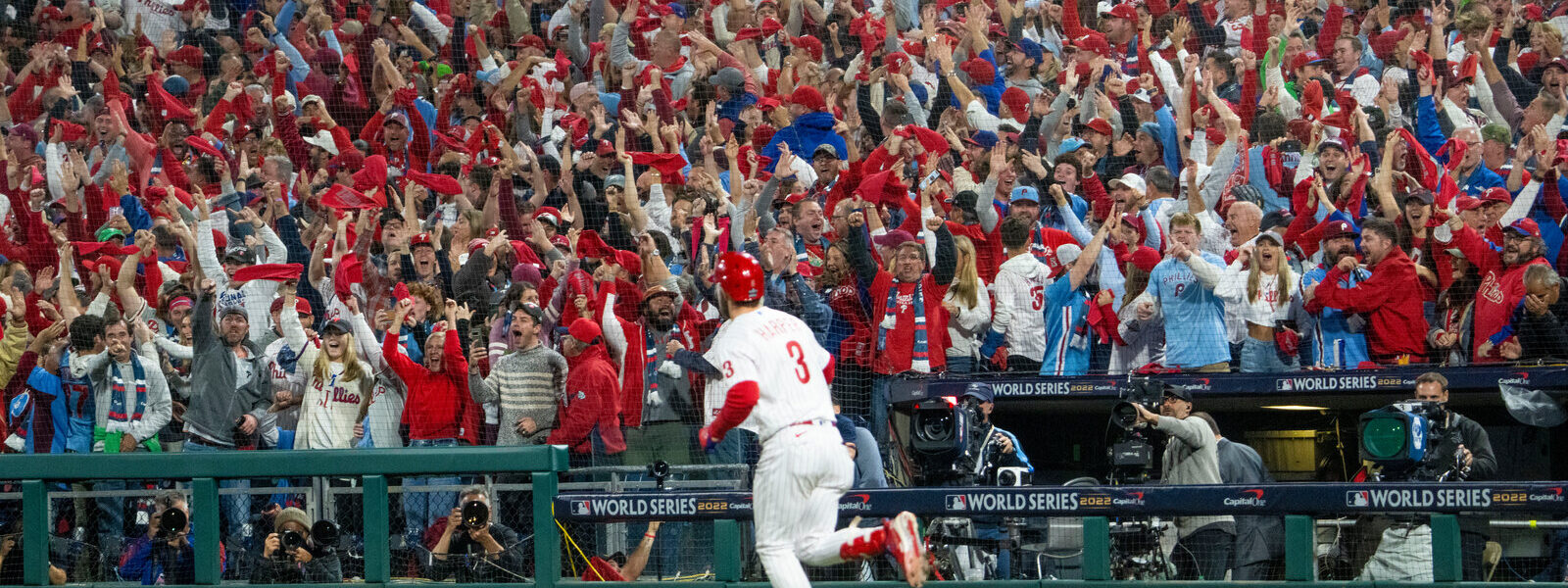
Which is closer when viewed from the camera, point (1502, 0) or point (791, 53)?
point (1502, 0)

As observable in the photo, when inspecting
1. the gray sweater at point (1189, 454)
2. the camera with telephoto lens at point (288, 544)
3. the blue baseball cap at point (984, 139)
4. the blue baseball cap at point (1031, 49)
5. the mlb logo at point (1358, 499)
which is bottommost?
the camera with telephoto lens at point (288, 544)

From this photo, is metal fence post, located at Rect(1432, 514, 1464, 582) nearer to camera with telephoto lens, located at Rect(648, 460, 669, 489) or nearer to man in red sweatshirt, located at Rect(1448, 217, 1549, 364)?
man in red sweatshirt, located at Rect(1448, 217, 1549, 364)

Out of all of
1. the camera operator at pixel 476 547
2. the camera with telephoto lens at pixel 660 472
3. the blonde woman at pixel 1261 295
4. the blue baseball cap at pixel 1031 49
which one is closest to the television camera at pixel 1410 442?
the blonde woman at pixel 1261 295

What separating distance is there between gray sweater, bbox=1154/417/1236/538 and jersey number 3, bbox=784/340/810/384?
2.24 m

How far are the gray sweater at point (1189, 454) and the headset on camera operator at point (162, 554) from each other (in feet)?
13.9

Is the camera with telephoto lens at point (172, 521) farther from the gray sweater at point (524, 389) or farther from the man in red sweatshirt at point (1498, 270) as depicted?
the man in red sweatshirt at point (1498, 270)

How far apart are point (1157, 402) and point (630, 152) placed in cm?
461

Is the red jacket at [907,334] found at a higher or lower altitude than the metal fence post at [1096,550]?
higher

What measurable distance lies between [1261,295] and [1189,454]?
141 cm

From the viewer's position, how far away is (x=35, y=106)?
14445mm

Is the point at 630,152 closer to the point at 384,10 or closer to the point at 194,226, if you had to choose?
the point at 194,226

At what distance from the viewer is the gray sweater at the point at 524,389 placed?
8.59m

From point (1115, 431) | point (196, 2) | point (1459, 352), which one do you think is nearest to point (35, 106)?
point (196, 2)

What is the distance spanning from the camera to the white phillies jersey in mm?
5754
